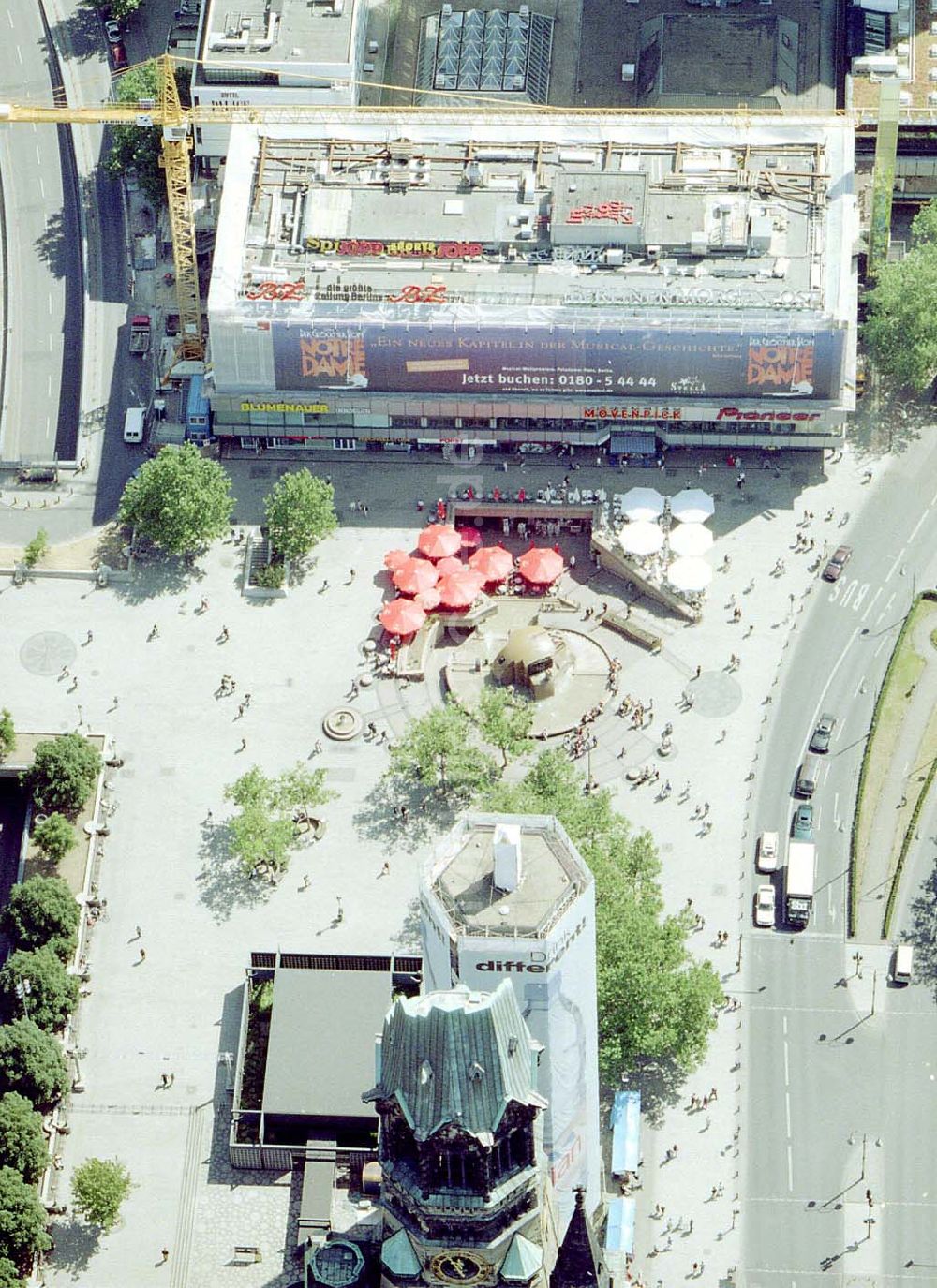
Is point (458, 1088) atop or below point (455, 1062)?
below

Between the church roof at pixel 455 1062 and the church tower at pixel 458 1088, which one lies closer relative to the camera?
the church roof at pixel 455 1062

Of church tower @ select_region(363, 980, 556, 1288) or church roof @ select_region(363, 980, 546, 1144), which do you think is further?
church tower @ select_region(363, 980, 556, 1288)

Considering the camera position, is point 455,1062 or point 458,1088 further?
point 458,1088
